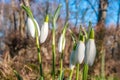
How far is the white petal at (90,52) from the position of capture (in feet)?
4.82

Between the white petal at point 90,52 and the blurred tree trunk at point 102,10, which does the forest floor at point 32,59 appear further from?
the blurred tree trunk at point 102,10

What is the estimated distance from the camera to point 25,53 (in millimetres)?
7527

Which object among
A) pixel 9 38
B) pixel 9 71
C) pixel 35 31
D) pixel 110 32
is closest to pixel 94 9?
pixel 110 32

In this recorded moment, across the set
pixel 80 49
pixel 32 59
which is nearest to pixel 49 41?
pixel 32 59

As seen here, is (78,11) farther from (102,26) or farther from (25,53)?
(25,53)

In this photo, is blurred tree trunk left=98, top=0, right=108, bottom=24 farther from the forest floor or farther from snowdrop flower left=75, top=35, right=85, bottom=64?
snowdrop flower left=75, top=35, right=85, bottom=64

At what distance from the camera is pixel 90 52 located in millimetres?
1471

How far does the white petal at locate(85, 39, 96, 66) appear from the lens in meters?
1.47

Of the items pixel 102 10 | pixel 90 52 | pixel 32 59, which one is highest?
pixel 102 10

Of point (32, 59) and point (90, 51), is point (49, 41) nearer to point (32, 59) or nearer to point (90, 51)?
point (32, 59)

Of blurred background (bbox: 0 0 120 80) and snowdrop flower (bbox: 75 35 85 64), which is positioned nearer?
snowdrop flower (bbox: 75 35 85 64)

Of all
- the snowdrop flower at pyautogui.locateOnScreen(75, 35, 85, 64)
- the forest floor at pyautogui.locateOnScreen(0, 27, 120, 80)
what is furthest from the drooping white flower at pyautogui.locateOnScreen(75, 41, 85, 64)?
the forest floor at pyautogui.locateOnScreen(0, 27, 120, 80)

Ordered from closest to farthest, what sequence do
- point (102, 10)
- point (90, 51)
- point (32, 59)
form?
1. point (90, 51)
2. point (32, 59)
3. point (102, 10)

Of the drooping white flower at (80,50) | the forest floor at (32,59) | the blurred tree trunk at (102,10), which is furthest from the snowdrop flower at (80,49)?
the blurred tree trunk at (102,10)
